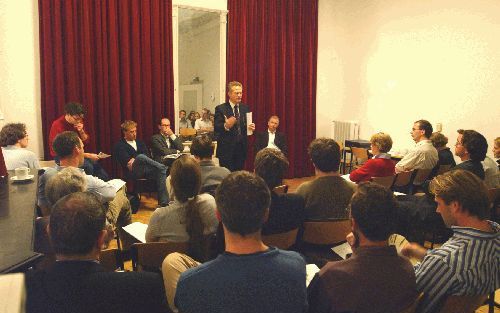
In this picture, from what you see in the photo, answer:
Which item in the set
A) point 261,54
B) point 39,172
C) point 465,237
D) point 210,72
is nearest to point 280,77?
point 261,54

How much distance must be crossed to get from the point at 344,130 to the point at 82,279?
22.3ft

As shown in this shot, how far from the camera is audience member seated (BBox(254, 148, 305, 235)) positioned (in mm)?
2281

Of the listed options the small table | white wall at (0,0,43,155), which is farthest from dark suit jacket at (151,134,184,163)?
the small table

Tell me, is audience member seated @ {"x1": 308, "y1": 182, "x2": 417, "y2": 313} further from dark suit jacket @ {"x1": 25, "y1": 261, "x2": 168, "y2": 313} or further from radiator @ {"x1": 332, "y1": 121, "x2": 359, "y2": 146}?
radiator @ {"x1": 332, "y1": 121, "x2": 359, "y2": 146}

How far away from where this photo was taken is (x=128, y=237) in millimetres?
2594

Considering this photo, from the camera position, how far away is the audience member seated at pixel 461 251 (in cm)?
157

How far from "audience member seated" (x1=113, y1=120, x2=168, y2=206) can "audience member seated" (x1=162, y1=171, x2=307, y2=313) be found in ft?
13.1

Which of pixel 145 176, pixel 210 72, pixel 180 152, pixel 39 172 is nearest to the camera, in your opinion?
pixel 39 172

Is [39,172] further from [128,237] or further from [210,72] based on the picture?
[210,72]

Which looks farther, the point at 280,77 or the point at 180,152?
the point at 280,77

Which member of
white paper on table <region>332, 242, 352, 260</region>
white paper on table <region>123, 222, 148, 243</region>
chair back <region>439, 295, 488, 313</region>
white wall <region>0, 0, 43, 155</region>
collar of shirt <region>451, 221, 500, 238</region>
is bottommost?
white paper on table <region>332, 242, 352, 260</region>

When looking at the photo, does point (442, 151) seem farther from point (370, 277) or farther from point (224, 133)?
point (370, 277)

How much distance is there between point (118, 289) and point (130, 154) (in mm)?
4200

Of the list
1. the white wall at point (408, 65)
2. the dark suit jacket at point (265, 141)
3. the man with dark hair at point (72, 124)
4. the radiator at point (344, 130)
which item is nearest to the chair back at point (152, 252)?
the man with dark hair at point (72, 124)
